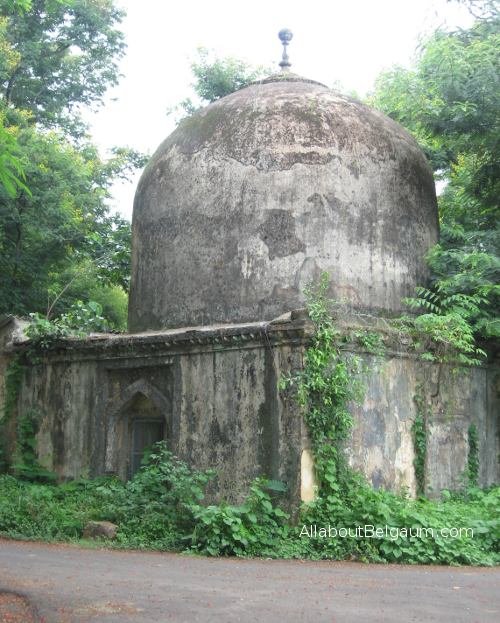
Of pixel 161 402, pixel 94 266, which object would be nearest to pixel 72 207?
pixel 94 266

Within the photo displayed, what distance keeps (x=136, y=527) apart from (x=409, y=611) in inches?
172

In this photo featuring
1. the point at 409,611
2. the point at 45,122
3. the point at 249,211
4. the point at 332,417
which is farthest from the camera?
the point at 45,122

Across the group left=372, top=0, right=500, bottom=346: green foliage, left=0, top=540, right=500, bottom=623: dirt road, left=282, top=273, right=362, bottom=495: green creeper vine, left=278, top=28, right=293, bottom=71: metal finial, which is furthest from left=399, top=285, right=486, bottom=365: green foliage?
left=278, top=28, right=293, bottom=71: metal finial

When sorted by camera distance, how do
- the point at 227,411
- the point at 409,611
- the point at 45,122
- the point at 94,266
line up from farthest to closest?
the point at 45,122
the point at 94,266
the point at 227,411
the point at 409,611

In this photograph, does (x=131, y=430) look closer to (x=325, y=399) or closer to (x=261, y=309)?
(x=261, y=309)

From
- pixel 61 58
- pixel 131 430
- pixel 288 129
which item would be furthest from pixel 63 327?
pixel 61 58

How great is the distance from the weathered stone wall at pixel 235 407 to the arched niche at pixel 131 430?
0.06 feet

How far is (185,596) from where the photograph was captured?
20.5 feet

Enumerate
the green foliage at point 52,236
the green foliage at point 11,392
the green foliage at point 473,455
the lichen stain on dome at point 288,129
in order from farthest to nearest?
the green foliage at point 52,236
the green foliage at point 11,392
the green foliage at point 473,455
the lichen stain on dome at point 288,129

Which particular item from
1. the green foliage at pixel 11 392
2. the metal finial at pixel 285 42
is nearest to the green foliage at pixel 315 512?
the green foliage at pixel 11 392

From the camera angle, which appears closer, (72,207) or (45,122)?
(72,207)

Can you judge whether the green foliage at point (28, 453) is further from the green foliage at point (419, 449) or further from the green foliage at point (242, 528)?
the green foliage at point (419, 449)

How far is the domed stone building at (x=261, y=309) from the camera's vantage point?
9867 mm

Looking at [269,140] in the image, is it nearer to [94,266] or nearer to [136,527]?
[136,527]
